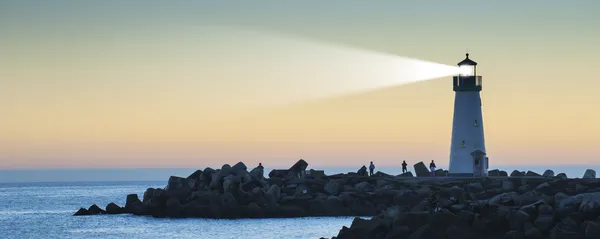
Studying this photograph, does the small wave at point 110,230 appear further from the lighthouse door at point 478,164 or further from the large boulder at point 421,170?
the lighthouse door at point 478,164

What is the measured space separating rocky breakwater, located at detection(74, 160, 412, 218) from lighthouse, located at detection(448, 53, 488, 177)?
280cm

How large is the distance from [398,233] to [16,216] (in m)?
37.0

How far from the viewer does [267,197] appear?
4778 centimetres

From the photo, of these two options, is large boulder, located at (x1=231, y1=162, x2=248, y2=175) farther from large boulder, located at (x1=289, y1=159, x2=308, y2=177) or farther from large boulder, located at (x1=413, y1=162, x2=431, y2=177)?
large boulder, located at (x1=413, y1=162, x2=431, y2=177)

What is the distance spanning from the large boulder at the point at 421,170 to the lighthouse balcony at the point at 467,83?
484cm

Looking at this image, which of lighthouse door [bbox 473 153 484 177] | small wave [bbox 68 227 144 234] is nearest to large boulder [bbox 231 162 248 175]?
small wave [bbox 68 227 144 234]

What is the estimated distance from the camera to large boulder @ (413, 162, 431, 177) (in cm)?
5388

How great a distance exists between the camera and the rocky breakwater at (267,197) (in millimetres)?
47219

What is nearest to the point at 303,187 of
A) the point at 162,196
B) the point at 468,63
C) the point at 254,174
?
the point at 254,174

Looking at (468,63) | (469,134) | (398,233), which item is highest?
(468,63)

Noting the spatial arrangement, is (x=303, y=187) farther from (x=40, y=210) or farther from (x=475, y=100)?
(x=40, y=210)

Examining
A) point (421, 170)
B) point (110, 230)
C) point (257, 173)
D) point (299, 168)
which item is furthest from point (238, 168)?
point (421, 170)

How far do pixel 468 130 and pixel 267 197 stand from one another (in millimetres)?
9085

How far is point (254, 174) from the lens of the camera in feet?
167
